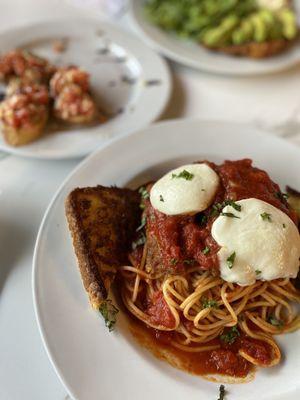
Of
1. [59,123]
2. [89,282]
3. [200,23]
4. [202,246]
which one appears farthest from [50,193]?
[200,23]

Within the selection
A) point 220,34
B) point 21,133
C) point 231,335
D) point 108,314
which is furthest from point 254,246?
point 220,34

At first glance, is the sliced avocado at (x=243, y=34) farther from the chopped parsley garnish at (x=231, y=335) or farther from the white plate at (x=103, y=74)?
the chopped parsley garnish at (x=231, y=335)

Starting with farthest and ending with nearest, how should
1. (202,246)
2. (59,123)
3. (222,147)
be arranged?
(59,123) < (222,147) < (202,246)

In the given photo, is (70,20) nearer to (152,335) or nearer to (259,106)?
(259,106)

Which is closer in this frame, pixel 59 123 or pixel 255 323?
pixel 255 323

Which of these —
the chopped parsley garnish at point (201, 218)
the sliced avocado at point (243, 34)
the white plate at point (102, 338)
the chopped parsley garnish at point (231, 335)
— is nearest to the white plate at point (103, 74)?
the white plate at point (102, 338)

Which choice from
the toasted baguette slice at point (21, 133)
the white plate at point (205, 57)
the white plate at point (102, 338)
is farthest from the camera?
the white plate at point (205, 57)
